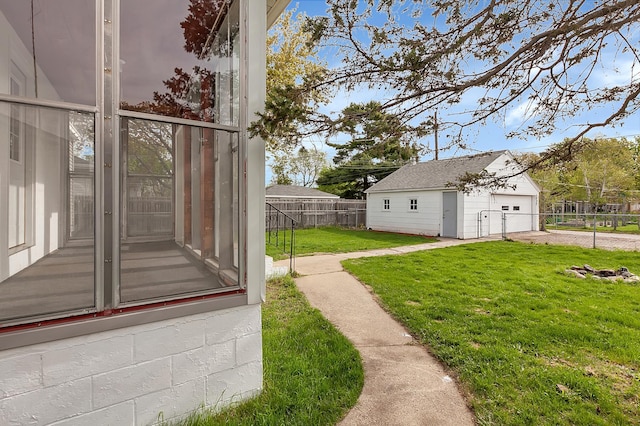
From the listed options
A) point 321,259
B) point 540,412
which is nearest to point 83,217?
point 540,412

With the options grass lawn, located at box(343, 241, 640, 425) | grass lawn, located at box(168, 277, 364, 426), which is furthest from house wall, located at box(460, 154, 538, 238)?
grass lawn, located at box(168, 277, 364, 426)

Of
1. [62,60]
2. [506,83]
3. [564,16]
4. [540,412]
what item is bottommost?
[540,412]

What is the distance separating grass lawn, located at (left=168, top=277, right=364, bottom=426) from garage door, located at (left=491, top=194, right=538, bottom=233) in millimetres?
12374

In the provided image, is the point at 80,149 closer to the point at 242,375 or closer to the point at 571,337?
the point at 242,375

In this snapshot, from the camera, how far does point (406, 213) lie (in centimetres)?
1488

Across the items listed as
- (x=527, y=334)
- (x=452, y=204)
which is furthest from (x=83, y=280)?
(x=452, y=204)

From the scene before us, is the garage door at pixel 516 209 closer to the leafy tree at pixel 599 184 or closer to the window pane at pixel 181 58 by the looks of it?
the leafy tree at pixel 599 184

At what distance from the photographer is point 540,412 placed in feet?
7.07

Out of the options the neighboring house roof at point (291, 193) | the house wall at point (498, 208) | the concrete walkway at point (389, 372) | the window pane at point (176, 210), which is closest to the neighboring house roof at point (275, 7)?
the window pane at point (176, 210)

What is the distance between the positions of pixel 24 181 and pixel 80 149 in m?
0.30

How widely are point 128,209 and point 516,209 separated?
51.8 feet

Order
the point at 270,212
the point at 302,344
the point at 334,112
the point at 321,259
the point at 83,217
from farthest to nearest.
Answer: the point at 270,212, the point at 321,259, the point at 302,344, the point at 334,112, the point at 83,217

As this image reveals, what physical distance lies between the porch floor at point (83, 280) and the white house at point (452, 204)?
11.2 meters

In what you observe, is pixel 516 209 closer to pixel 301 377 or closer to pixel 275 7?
Answer: pixel 275 7
